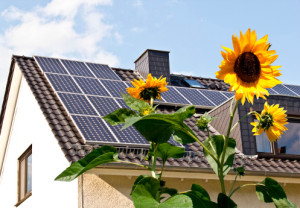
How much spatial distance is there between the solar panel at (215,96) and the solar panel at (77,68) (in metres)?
3.56

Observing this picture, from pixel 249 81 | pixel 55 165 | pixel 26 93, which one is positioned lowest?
pixel 55 165

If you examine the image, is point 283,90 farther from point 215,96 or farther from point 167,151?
point 167,151

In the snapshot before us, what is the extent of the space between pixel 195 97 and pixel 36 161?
501 cm

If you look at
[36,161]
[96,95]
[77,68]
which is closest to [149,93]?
[96,95]

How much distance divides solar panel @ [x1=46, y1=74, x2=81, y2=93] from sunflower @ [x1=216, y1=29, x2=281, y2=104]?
10484mm

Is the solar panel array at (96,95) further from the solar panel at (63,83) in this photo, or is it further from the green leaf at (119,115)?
the green leaf at (119,115)

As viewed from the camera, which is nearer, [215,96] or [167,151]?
[167,151]

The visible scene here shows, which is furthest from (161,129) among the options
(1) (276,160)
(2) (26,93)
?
(2) (26,93)

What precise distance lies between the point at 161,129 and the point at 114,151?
12.9 inches

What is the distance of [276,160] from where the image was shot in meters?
12.7

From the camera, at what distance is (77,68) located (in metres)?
15.1

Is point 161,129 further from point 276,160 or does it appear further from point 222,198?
point 276,160

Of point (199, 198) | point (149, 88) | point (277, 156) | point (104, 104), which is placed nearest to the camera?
point (199, 198)

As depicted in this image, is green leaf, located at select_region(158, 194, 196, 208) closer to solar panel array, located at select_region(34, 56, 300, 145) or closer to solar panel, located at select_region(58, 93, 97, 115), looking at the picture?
solar panel array, located at select_region(34, 56, 300, 145)
